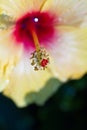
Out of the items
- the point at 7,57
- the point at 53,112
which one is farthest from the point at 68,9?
the point at 53,112

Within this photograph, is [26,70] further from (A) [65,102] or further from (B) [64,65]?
(A) [65,102]

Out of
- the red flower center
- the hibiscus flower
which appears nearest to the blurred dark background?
the hibiscus flower

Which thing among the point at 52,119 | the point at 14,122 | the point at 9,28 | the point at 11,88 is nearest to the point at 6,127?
the point at 14,122

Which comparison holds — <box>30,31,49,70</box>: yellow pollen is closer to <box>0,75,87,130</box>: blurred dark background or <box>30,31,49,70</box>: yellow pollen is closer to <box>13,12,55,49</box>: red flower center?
<box>13,12,55,49</box>: red flower center

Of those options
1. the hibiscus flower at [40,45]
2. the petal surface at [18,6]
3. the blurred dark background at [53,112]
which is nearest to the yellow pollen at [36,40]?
the hibiscus flower at [40,45]

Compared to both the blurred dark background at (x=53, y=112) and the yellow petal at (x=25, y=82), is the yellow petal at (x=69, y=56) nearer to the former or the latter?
the yellow petal at (x=25, y=82)

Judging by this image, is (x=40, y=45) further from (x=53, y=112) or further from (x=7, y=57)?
(x=53, y=112)
